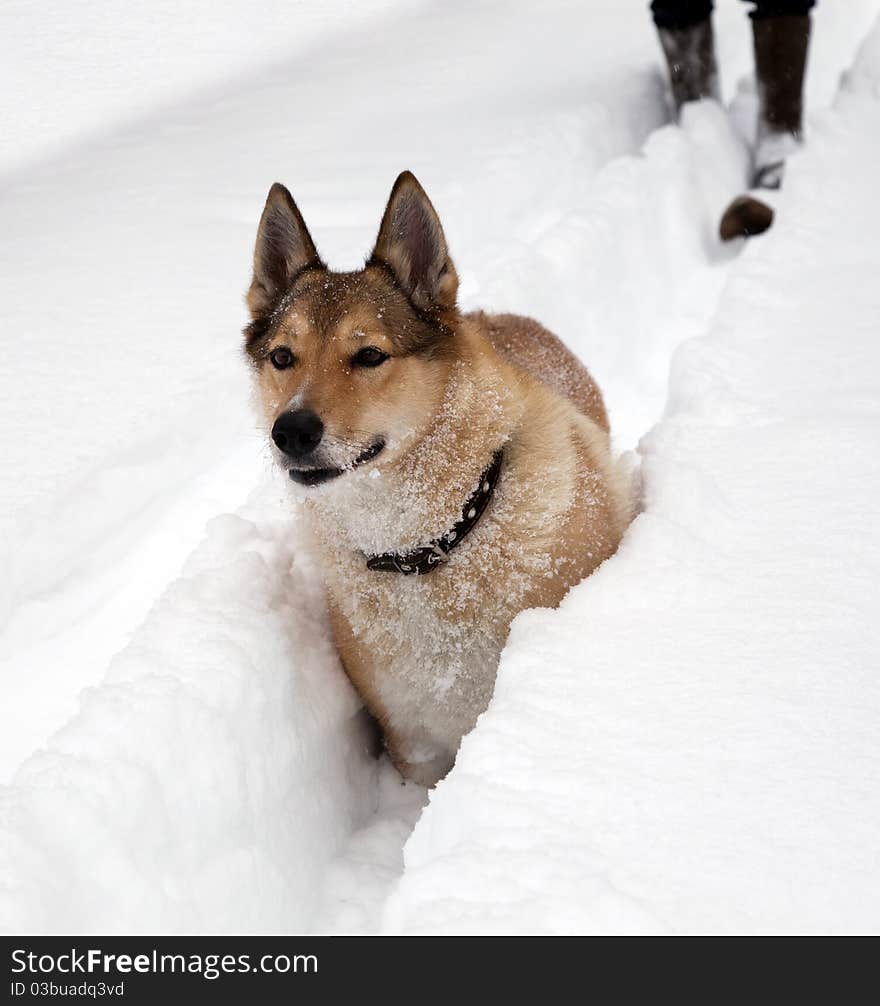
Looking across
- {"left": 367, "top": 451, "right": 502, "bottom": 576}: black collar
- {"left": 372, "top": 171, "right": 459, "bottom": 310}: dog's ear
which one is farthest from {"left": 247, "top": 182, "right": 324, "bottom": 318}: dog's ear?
{"left": 367, "top": 451, "right": 502, "bottom": 576}: black collar

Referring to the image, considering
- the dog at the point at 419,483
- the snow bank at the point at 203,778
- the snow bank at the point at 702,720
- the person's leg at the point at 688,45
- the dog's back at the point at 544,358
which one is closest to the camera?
the snow bank at the point at 702,720

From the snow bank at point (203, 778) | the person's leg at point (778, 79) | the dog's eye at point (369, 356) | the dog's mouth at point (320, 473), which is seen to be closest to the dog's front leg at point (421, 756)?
the snow bank at point (203, 778)

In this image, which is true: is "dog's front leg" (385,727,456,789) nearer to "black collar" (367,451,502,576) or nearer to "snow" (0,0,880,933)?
"snow" (0,0,880,933)

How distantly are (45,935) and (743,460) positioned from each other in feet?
7.06

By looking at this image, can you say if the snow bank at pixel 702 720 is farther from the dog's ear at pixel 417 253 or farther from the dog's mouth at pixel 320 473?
the dog's ear at pixel 417 253

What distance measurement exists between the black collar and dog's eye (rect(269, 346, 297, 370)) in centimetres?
56

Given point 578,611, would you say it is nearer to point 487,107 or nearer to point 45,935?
point 45,935

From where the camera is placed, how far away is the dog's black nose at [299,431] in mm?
2229

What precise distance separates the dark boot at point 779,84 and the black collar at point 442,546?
5.22m

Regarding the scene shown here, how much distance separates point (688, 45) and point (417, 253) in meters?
5.96

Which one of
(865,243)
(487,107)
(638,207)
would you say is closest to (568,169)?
(638,207)

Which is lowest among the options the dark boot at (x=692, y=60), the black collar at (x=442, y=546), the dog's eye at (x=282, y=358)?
the dark boot at (x=692, y=60)

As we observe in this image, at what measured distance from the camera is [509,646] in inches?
86.2

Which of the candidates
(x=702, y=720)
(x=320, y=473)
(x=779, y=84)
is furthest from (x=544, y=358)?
(x=779, y=84)
